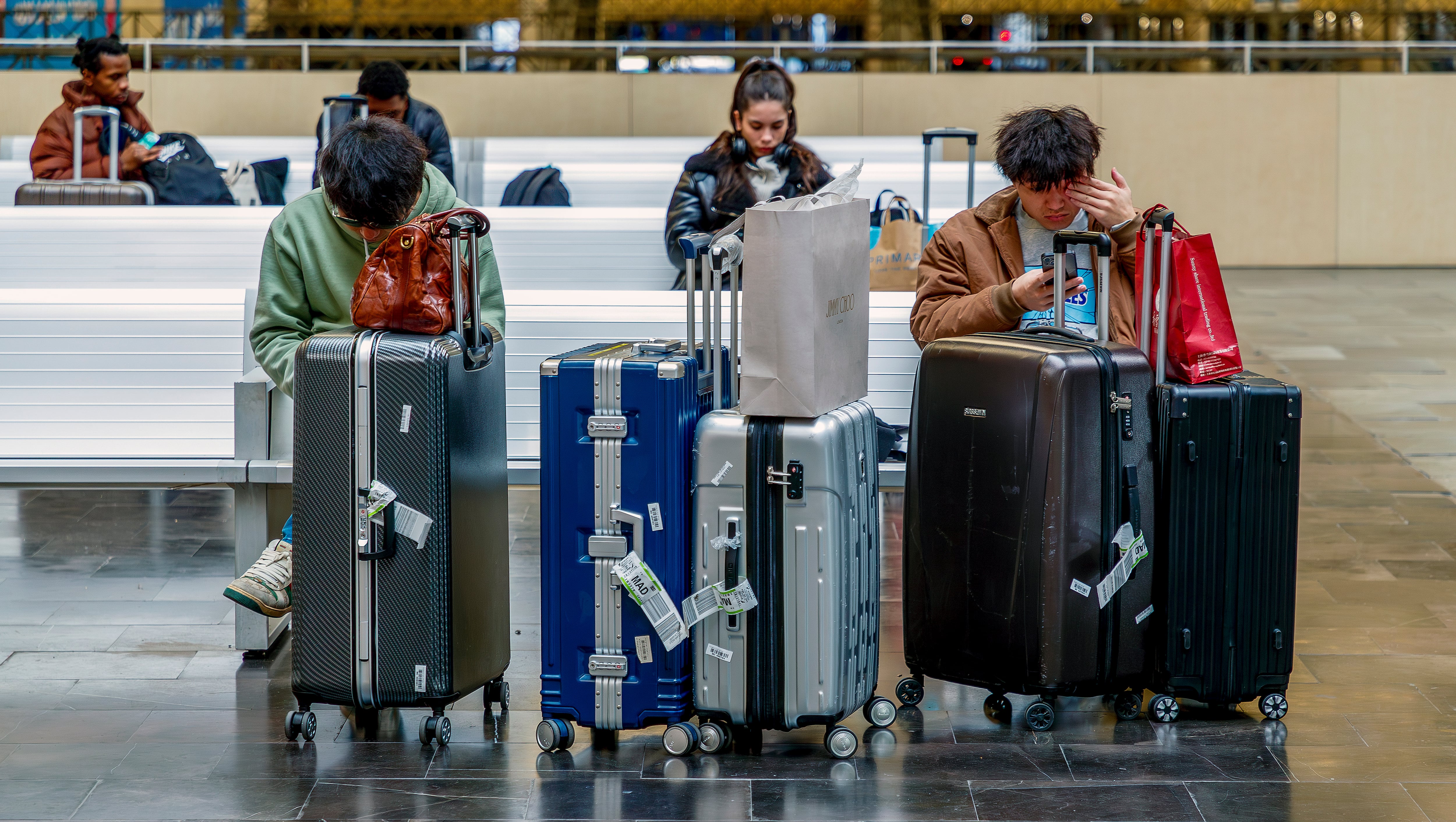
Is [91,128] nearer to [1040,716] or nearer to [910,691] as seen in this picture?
[910,691]

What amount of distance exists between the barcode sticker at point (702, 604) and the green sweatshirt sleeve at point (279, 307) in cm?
111

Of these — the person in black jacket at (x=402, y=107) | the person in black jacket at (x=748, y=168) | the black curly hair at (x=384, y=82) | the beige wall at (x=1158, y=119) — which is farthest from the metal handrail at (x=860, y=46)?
the person in black jacket at (x=748, y=168)

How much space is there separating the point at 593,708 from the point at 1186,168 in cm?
1197

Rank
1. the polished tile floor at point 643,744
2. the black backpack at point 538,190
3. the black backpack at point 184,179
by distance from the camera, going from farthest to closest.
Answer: the black backpack at point 538,190 < the black backpack at point 184,179 < the polished tile floor at point 643,744

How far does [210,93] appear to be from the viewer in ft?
44.8

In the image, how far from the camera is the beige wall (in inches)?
541

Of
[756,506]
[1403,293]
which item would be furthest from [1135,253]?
[1403,293]

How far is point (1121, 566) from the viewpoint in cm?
338

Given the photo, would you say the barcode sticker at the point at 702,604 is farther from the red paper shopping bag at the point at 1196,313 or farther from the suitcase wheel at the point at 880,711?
the red paper shopping bag at the point at 1196,313

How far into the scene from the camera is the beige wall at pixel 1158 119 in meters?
13.8

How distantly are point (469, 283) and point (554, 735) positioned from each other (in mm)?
1001

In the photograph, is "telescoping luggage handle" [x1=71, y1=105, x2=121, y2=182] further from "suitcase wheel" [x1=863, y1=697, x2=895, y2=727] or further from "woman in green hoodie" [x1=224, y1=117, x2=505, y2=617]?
"suitcase wheel" [x1=863, y1=697, x2=895, y2=727]

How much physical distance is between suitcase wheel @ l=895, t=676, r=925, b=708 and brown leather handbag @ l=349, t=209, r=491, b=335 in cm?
133

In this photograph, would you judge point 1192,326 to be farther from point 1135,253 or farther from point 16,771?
point 16,771
